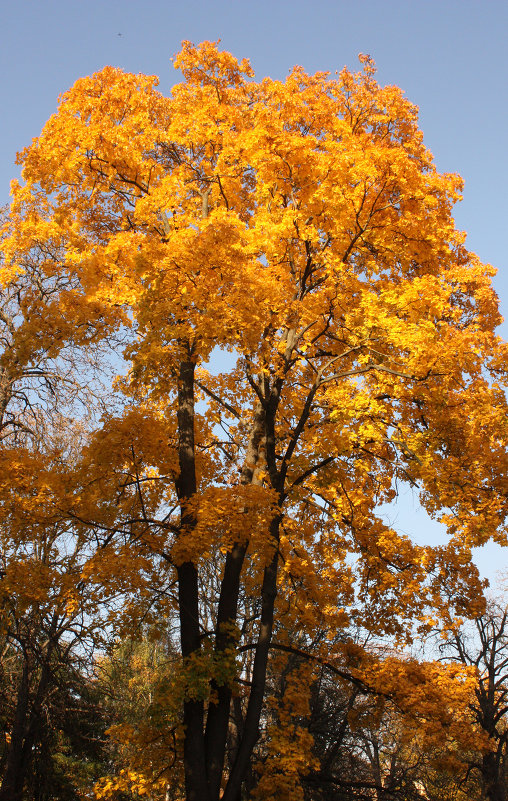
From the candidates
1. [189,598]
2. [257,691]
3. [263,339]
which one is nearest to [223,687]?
[257,691]

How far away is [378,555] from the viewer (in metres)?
11.3

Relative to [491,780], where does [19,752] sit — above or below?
above

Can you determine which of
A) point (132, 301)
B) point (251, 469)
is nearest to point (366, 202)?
point (132, 301)

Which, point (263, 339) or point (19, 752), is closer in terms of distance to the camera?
point (263, 339)

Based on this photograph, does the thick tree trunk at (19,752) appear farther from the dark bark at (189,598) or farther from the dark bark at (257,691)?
the dark bark at (257,691)

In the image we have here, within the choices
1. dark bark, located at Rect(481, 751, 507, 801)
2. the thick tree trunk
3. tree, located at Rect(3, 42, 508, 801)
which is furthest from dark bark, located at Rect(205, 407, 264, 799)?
dark bark, located at Rect(481, 751, 507, 801)

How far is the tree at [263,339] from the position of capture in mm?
8961

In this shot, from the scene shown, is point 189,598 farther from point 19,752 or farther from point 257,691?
point 19,752

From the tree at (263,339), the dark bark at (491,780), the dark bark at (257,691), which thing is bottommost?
the dark bark at (491,780)

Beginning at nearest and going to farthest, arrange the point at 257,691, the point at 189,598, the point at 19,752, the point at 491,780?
the point at 257,691 → the point at 189,598 → the point at 19,752 → the point at 491,780

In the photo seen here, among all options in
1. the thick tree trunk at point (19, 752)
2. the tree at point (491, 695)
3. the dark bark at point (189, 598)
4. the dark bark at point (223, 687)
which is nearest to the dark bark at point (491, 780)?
the tree at point (491, 695)

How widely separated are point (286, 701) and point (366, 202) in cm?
860

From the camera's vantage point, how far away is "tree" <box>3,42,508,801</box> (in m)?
8.96

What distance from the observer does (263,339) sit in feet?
33.2
